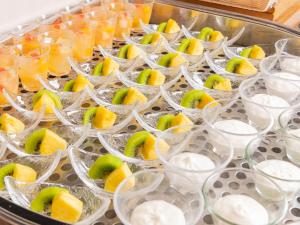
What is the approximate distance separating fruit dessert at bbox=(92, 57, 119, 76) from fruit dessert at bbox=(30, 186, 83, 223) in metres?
0.65

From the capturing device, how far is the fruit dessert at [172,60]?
5.75 feet

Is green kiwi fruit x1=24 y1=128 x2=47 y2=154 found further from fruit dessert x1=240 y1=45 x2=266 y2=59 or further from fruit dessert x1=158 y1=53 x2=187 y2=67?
fruit dessert x1=240 y1=45 x2=266 y2=59

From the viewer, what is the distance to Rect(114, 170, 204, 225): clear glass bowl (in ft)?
3.47

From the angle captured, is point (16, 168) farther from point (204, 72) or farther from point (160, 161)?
point (204, 72)

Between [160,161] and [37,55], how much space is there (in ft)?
2.25

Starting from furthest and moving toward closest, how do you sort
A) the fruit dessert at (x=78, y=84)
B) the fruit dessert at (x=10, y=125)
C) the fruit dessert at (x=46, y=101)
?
the fruit dessert at (x=78, y=84)
the fruit dessert at (x=46, y=101)
the fruit dessert at (x=10, y=125)

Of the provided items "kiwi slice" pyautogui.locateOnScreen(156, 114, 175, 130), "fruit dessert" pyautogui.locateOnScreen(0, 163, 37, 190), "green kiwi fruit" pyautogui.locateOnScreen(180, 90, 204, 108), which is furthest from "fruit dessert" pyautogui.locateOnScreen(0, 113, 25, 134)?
"green kiwi fruit" pyautogui.locateOnScreen(180, 90, 204, 108)

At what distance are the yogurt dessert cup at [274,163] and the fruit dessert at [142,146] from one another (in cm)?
25

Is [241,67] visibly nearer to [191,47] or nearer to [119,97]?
[191,47]

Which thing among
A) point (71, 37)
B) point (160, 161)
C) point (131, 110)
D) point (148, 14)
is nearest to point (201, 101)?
point (131, 110)

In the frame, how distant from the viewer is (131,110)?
4.88 ft

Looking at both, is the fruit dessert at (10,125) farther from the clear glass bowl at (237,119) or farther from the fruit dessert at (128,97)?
the clear glass bowl at (237,119)

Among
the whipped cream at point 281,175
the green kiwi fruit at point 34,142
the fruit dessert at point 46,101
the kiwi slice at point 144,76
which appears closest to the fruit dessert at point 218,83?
the kiwi slice at point 144,76

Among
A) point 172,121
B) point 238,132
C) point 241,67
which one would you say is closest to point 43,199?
point 172,121
